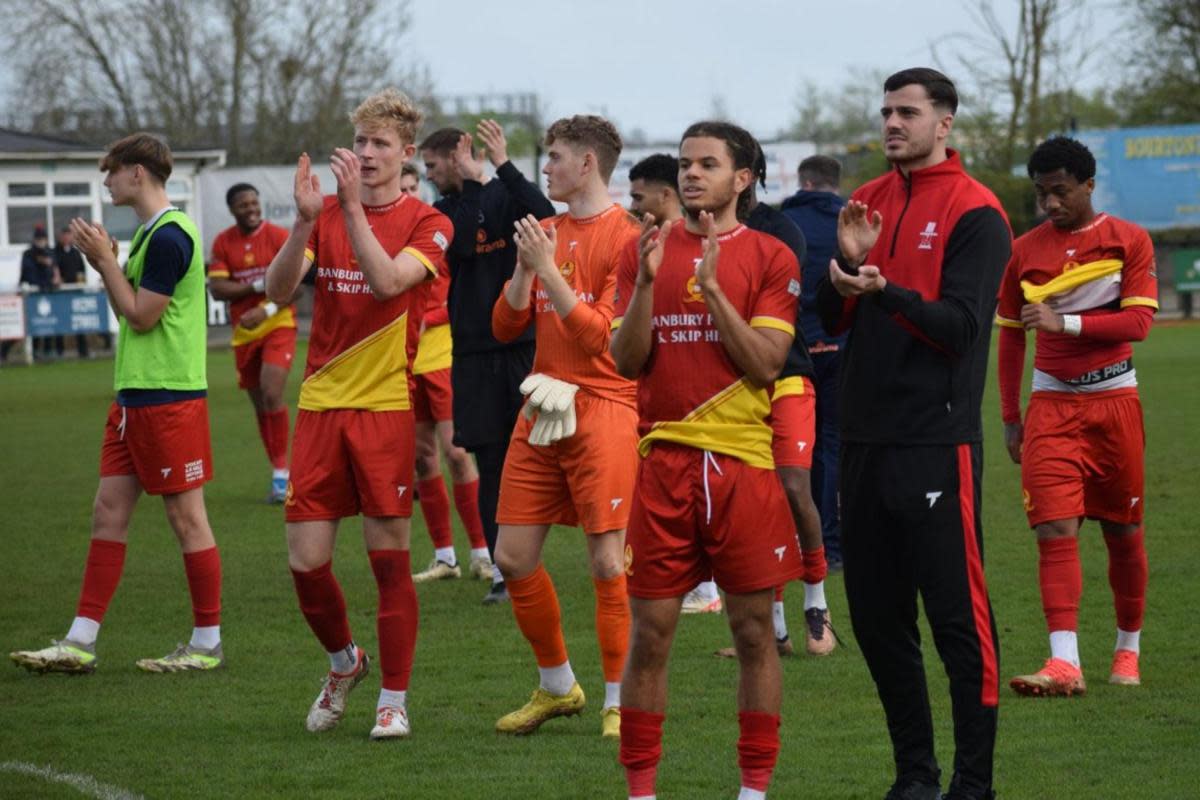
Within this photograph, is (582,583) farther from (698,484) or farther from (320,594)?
(698,484)

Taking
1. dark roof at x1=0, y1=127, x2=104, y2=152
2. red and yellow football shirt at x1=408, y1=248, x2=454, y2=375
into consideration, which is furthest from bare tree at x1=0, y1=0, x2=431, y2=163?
red and yellow football shirt at x1=408, y1=248, x2=454, y2=375

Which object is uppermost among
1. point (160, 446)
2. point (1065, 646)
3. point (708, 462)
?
point (708, 462)

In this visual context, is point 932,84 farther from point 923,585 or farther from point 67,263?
point 67,263

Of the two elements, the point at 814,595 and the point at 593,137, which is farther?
the point at 814,595

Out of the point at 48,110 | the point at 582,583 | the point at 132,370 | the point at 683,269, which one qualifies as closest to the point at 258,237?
the point at 582,583

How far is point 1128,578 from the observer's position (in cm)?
761

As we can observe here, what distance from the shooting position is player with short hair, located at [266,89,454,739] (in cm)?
684

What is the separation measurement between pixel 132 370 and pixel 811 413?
→ 3083 mm

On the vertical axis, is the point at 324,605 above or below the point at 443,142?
below

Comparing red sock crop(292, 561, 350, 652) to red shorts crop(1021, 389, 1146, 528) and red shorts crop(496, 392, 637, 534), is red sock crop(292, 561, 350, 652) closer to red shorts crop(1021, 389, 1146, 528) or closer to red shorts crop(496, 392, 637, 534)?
red shorts crop(496, 392, 637, 534)

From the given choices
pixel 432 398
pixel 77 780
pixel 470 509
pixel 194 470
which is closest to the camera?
pixel 77 780

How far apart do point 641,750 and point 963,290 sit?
1693 mm

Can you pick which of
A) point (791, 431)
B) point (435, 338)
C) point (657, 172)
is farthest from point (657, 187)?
point (435, 338)

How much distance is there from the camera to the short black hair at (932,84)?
5617 millimetres
